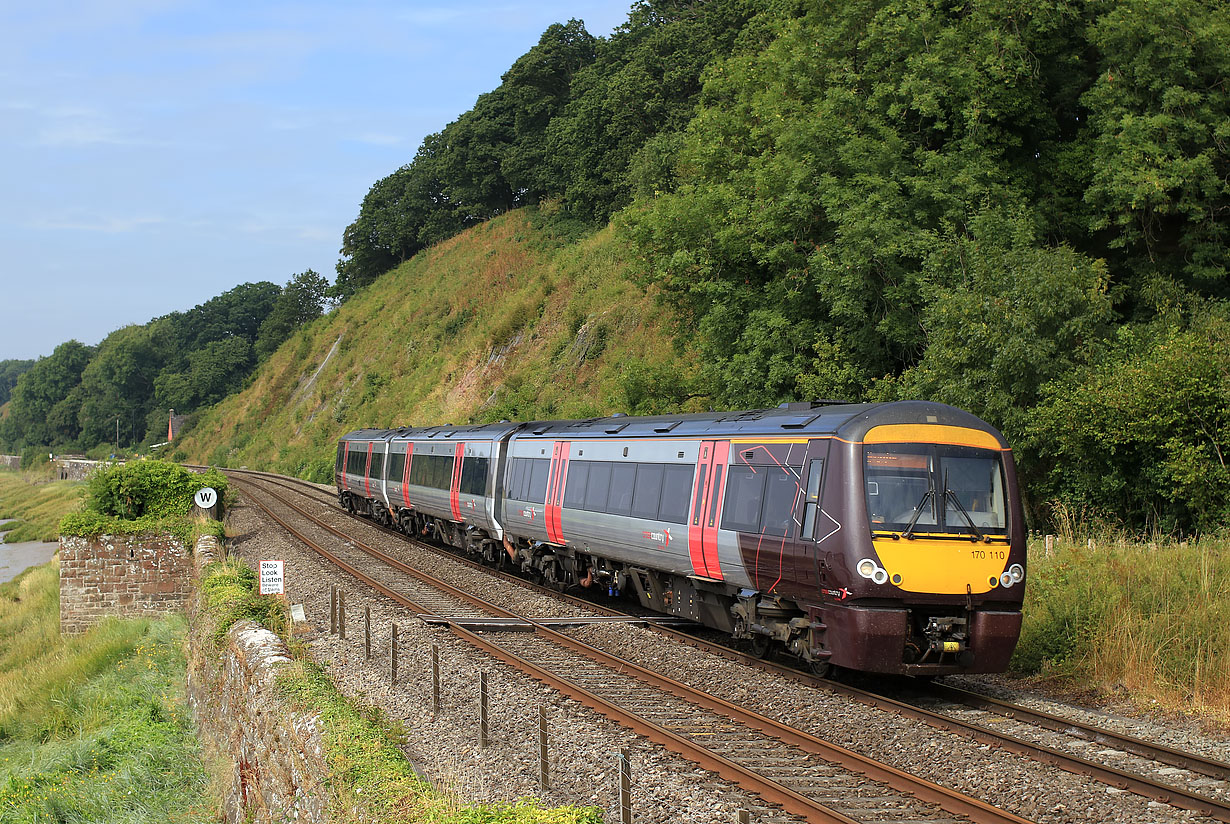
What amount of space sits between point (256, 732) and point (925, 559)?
6756 millimetres

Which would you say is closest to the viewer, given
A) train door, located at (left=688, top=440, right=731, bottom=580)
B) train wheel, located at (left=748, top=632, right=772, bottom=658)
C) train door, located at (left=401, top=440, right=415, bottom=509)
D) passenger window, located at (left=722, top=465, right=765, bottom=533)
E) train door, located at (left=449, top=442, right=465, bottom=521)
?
passenger window, located at (left=722, top=465, right=765, bottom=533)

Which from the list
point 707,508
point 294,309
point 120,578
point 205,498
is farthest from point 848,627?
point 294,309

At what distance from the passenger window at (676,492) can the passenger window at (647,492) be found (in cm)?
16

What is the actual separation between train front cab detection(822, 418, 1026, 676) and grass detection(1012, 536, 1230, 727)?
1.24 meters

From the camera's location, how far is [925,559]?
9.59 m

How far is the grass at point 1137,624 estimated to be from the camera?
945 centimetres

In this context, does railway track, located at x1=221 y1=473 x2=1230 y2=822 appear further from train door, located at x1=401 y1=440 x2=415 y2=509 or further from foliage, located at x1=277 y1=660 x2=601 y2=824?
train door, located at x1=401 y1=440 x2=415 y2=509

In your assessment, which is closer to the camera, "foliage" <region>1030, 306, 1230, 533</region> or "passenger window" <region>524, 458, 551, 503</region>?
"foliage" <region>1030, 306, 1230, 533</region>

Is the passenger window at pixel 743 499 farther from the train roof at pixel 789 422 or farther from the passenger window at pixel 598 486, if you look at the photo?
the passenger window at pixel 598 486

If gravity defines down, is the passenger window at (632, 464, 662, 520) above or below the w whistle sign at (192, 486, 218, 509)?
above

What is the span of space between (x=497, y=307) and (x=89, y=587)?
3393cm

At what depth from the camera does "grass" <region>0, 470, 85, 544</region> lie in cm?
5647

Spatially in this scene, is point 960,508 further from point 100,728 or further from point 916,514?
point 100,728

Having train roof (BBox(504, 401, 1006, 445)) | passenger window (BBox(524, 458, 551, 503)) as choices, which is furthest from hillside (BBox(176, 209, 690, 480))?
train roof (BBox(504, 401, 1006, 445))
